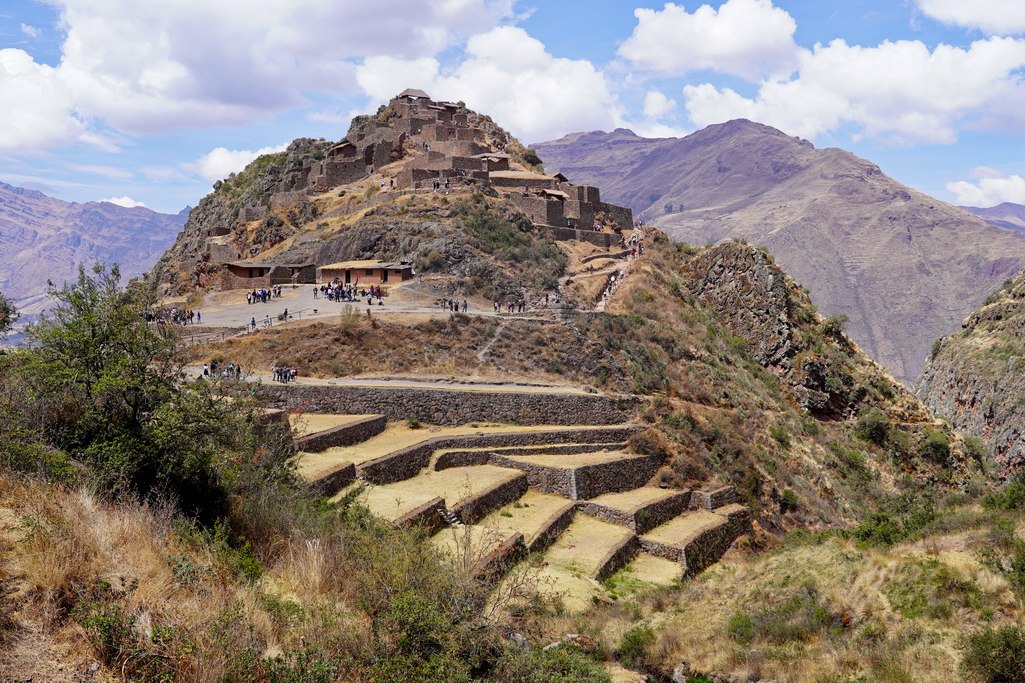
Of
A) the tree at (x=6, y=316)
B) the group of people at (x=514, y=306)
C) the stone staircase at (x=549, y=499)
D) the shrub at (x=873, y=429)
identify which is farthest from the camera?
the shrub at (x=873, y=429)

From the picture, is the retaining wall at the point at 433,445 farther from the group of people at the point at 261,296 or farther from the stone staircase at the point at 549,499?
the group of people at the point at 261,296

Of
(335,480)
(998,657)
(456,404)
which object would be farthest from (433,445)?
(998,657)

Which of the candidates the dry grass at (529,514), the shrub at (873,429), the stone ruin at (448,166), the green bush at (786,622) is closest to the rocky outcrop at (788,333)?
the shrub at (873,429)

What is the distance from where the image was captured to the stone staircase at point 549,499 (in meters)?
18.2

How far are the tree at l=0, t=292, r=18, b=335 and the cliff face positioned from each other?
1991 inches

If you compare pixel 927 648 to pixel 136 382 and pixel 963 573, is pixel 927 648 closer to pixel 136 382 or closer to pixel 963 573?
pixel 963 573

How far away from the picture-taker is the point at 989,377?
185 feet

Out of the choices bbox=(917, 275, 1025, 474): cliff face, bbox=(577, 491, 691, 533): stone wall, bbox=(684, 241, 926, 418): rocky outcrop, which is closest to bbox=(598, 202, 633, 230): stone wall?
bbox=(684, 241, 926, 418): rocky outcrop

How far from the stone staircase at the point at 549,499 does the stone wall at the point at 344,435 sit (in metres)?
0.14

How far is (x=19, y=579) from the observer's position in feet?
25.4

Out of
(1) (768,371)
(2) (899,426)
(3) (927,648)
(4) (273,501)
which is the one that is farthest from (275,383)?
(2) (899,426)

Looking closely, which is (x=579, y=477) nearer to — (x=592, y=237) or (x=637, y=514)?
(x=637, y=514)

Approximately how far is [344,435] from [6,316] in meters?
12.5

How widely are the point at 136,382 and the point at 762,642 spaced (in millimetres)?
12102
